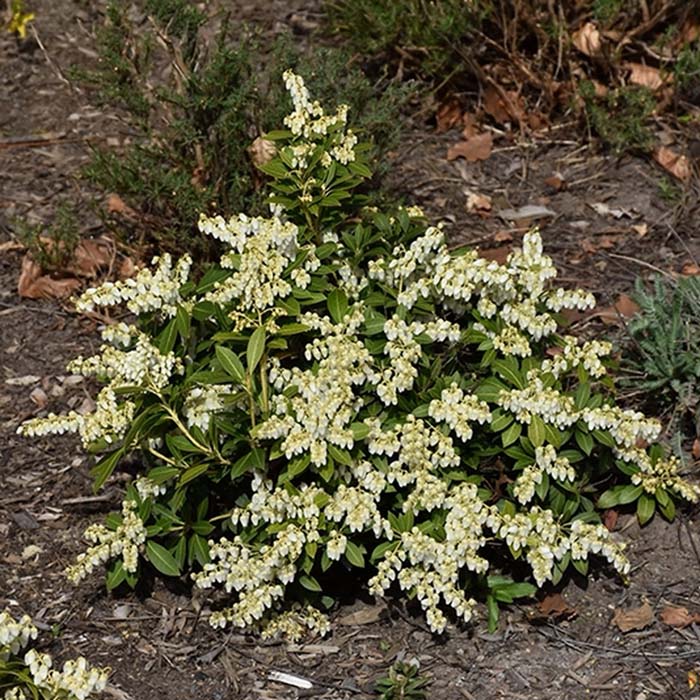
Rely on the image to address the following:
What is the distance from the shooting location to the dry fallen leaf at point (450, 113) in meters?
6.04

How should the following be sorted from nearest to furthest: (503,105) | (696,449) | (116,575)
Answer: (116,575), (696,449), (503,105)

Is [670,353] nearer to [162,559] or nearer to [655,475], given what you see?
[655,475]

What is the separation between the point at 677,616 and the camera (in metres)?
3.71

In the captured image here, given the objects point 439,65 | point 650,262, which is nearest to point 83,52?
point 439,65

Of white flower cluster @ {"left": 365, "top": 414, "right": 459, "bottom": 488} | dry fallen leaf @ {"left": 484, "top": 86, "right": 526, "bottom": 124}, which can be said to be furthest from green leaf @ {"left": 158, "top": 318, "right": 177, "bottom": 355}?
dry fallen leaf @ {"left": 484, "top": 86, "right": 526, "bottom": 124}

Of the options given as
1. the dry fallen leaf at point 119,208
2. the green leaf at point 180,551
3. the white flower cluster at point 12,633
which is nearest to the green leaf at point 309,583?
the green leaf at point 180,551

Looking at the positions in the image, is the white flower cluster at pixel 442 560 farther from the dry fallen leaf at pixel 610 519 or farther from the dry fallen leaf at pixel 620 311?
the dry fallen leaf at pixel 620 311

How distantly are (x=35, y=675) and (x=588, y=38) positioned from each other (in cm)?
412

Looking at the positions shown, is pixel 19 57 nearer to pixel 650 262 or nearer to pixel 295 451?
pixel 650 262

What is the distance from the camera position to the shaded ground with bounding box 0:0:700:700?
355cm

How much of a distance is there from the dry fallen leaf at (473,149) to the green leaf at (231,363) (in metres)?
2.63

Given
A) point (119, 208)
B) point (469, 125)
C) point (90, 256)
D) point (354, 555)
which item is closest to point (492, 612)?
point (354, 555)

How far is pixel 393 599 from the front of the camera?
149 inches

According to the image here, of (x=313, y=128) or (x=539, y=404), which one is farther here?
(x=313, y=128)
